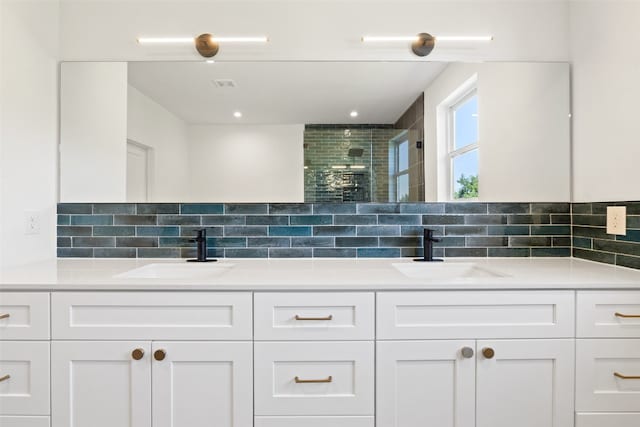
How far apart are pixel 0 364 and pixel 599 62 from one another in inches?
110

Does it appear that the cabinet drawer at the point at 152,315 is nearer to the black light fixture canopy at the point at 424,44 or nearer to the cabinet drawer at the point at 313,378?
the cabinet drawer at the point at 313,378

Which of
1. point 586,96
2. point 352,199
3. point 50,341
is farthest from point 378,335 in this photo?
point 586,96

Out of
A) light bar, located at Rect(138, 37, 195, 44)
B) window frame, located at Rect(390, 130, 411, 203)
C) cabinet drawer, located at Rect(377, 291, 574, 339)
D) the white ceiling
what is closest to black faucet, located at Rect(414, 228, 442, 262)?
window frame, located at Rect(390, 130, 411, 203)

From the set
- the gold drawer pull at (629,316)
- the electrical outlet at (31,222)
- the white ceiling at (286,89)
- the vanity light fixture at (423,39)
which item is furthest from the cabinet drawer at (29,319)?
the gold drawer pull at (629,316)

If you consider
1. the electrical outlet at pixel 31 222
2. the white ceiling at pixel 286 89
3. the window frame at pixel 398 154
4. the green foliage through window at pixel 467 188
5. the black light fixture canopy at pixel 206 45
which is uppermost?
the black light fixture canopy at pixel 206 45

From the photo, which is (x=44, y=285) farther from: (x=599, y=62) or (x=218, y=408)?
(x=599, y=62)

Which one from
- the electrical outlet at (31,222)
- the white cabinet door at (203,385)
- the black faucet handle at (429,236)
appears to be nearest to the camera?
the white cabinet door at (203,385)

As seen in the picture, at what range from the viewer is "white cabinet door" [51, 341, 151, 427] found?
1.29 metres

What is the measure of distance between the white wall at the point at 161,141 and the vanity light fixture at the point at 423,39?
43.4 inches

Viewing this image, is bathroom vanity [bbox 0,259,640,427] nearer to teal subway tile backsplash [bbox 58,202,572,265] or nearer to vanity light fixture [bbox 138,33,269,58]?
teal subway tile backsplash [bbox 58,202,572,265]

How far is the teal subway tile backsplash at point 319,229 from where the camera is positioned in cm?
188

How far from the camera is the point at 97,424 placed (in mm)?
1300

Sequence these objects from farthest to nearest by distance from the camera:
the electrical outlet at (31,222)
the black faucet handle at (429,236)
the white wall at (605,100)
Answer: the black faucet handle at (429,236)
the electrical outlet at (31,222)
the white wall at (605,100)

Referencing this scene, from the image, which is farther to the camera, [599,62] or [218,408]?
[599,62]
